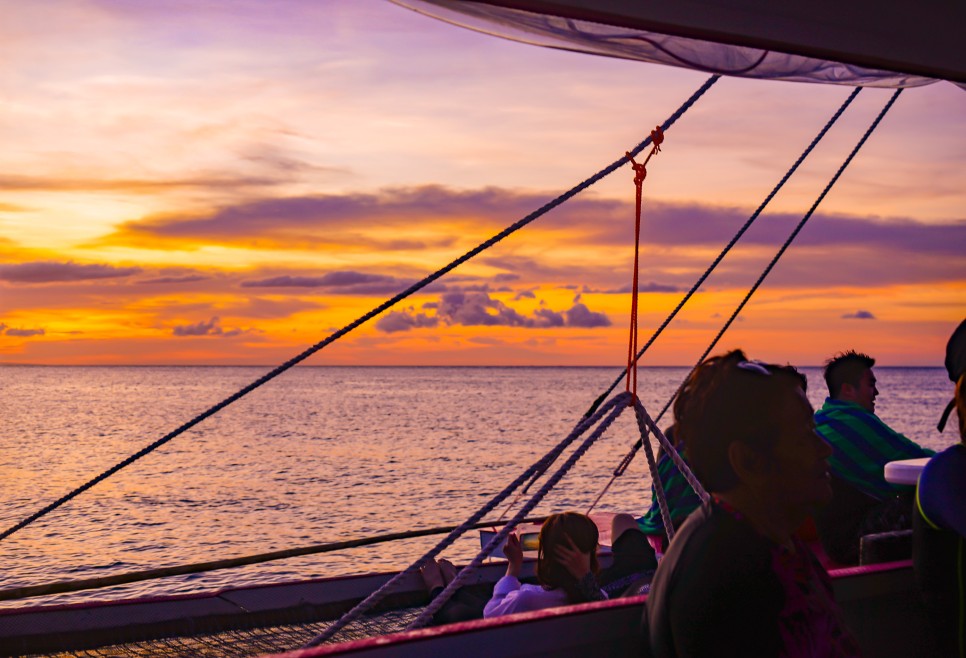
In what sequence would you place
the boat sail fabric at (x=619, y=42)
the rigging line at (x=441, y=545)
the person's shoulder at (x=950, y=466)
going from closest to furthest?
the person's shoulder at (x=950, y=466), the boat sail fabric at (x=619, y=42), the rigging line at (x=441, y=545)

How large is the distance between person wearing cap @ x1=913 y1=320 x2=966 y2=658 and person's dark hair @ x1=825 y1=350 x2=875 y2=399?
268 centimetres

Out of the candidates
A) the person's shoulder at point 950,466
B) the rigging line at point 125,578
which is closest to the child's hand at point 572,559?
the rigging line at point 125,578

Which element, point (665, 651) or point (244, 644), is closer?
point (665, 651)

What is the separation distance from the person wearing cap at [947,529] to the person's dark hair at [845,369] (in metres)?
2.68

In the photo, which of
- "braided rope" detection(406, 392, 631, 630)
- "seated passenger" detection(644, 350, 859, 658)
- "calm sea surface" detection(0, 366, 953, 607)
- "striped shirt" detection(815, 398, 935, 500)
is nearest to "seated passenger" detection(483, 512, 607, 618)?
"braided rope" detection(406, 392, 631, 630)

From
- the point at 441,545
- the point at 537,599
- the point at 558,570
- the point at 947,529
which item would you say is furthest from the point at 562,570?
the point at 947,529

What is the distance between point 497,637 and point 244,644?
351 centimetres

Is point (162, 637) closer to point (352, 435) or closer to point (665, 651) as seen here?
point (665, 651)

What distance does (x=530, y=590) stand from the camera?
11.5 feet

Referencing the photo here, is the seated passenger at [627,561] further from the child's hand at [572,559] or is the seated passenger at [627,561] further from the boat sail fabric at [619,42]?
the boat sail fabric at [619,42]

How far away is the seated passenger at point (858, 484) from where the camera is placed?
16.7ft

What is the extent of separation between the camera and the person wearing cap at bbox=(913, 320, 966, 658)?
8.50 ft

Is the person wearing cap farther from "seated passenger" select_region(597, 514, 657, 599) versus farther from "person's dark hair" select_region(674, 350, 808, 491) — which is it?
"seated passenger" select_region(597, 514, 657, 599)

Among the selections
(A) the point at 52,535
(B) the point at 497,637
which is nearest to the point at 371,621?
(B) the point at 497,637
